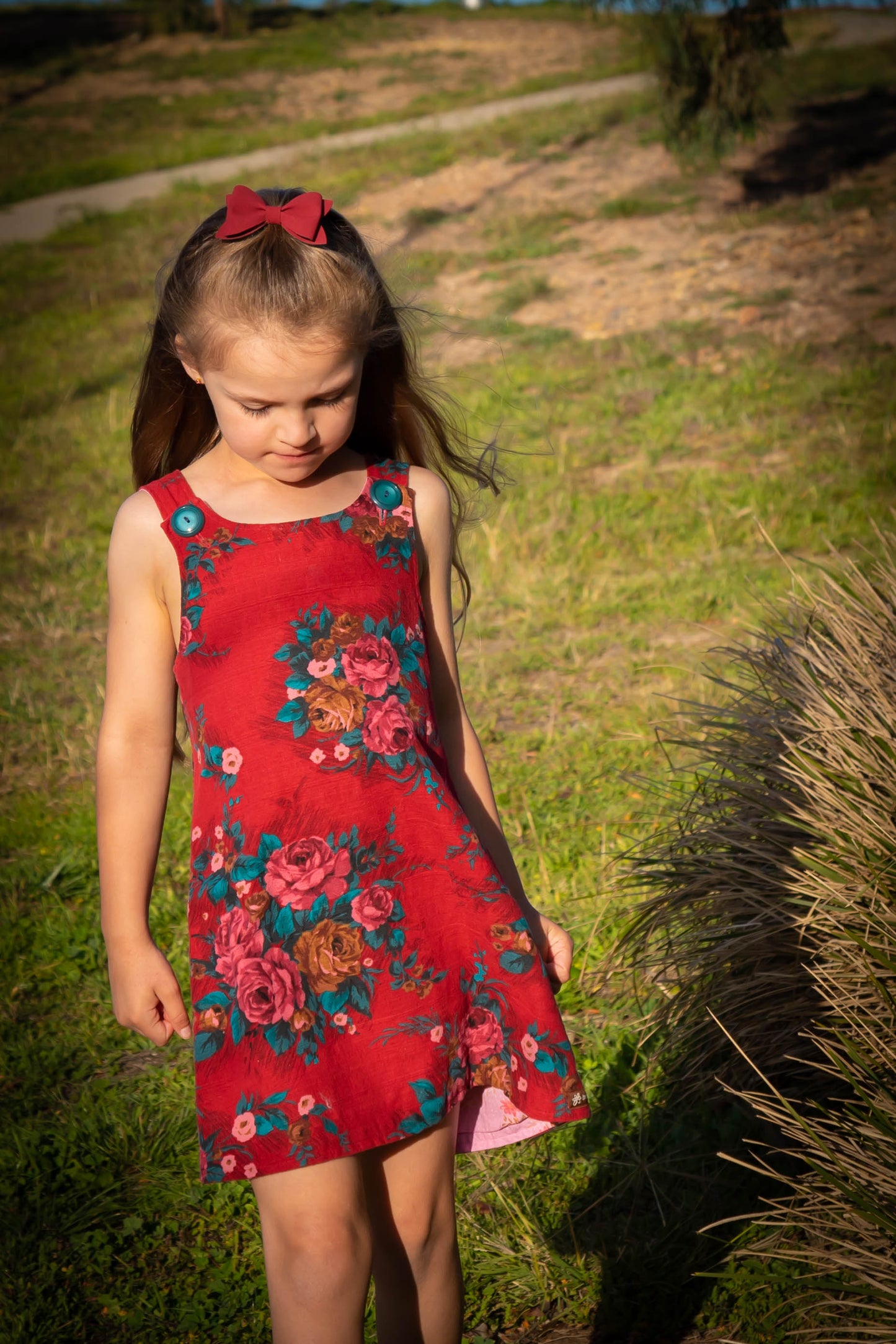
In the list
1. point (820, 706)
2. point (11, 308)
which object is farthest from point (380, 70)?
point (820, 706)

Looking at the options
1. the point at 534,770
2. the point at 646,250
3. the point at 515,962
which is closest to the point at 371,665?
the point at 515,962

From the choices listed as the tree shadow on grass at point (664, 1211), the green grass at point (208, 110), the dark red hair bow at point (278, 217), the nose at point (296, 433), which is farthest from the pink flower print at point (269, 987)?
the green grass at point (208, 110)

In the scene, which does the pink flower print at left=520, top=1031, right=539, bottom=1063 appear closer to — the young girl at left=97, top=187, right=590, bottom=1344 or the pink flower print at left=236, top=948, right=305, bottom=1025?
the young girl at left=97, top=187, right=590, bottom=1344

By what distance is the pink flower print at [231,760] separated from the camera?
1.51 metres

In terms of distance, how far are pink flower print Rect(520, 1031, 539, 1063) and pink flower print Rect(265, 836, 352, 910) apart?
0.31m

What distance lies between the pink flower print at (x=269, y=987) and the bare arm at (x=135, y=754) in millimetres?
193

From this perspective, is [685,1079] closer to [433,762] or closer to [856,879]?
[856,879]

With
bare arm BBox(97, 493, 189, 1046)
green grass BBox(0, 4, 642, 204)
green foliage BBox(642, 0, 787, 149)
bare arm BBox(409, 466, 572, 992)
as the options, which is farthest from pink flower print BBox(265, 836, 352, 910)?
green grass BBox(0, 4, 642, 204)

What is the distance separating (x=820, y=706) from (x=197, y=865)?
143cm

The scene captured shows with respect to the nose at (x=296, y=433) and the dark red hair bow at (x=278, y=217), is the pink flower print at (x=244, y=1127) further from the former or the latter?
the dark red hair bow at (x=278, y=217)

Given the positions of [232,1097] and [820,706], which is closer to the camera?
[232,1097]

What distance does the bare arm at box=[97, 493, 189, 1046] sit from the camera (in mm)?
1568

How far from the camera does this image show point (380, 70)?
1013 inches

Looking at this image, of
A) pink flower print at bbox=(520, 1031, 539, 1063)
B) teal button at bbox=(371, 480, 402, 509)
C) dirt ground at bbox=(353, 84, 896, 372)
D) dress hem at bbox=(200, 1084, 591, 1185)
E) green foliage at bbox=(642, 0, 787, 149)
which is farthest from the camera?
green foliage at bbox=(642, 0, 787, 149)
